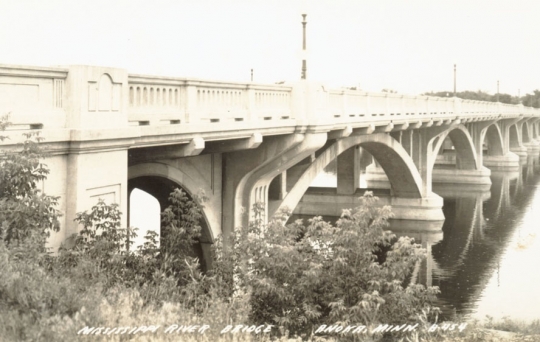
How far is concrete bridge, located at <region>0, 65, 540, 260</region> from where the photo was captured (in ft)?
28.9

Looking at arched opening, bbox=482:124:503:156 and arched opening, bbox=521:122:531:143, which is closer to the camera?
arched opening, bbox=482:124:503:156

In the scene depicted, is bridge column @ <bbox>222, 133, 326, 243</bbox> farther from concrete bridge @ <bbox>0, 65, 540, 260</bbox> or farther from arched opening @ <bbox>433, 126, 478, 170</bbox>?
arched opening @ <bbox>433, 126, 478, 170</bbox>

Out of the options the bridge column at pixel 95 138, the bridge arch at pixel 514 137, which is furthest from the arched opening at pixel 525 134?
the bridge column at pixel 95 138

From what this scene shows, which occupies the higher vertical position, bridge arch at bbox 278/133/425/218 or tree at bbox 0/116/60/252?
bridge arch at bbox 278/133/425/218

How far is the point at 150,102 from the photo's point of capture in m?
11.1

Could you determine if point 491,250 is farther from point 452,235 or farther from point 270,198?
point 270,198

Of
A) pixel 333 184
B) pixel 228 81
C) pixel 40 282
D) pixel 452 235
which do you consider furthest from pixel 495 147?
pixel 40 282

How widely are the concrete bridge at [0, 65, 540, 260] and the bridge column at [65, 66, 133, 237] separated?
0.04 ft

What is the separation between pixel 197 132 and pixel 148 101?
4.23ft

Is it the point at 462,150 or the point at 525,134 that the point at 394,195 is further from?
the point at 525,134

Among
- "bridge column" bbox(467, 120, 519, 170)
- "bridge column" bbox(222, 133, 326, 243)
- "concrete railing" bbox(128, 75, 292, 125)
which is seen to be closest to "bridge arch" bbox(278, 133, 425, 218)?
"bridge column" bbox(222, 133, 326, 243)

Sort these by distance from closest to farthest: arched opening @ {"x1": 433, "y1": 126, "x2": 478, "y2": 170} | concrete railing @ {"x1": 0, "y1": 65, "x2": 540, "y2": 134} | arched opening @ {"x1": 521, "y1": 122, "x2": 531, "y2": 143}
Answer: concrete railing @ {"x1": 0, "y1": 65, "x2": 540, "y2": 134}, arched opening @ {"x1": 433, "y1": 126, "x2": 478, "y2": 170}, arched opening @ {"x1": 521, "y1": 122, "x2": 531, "y2": 143}

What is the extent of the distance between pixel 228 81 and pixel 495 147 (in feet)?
183

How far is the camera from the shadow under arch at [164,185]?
13430 mm
